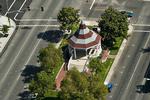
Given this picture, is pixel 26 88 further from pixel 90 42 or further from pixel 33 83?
pixel 90 42

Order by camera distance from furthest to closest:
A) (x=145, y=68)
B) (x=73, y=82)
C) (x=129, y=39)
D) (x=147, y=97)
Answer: (x=129, y=39), (x=145, y=68), (x=147, y=97), (x=73, y=82)

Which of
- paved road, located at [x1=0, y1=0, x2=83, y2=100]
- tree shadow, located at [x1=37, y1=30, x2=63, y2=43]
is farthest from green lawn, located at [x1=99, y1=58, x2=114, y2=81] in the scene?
paved road, located at [x1=0, y1=0, x2=83, y2=100]

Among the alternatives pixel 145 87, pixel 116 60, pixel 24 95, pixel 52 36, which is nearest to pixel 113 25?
pixel 116 60

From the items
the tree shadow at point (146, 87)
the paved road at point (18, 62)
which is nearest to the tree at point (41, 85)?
the paved road at point (18, 62)

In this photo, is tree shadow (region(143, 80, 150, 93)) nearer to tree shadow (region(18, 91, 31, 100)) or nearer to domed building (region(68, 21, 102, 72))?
domed building (region(68, 21, 102, 72))

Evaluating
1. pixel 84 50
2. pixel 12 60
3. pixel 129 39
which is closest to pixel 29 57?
pixel 12 60

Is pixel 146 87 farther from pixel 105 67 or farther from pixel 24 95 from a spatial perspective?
pixel 24 95

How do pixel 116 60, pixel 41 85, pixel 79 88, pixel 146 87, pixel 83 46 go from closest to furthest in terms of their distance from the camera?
pixel 79 88 < pixel 41 85 < pixel 146 87 < pixel 83 46 < pixel 116 60

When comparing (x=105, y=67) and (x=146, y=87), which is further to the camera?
(x=105, y=67)
